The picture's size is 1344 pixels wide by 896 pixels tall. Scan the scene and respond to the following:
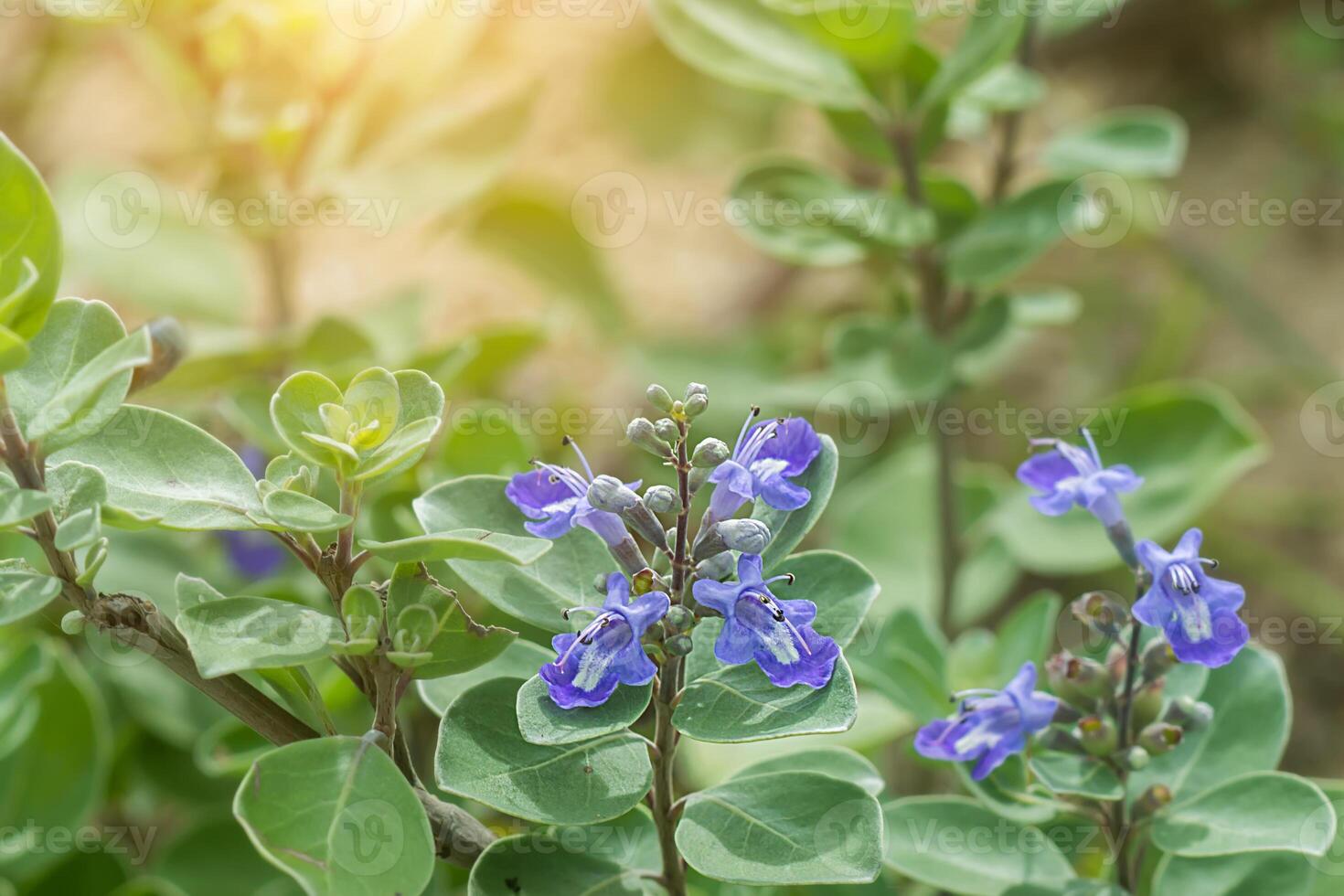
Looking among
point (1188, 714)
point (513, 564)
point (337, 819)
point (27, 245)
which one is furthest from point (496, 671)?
→ point (1188, 714)

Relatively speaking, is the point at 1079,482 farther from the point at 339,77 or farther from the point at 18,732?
the point at 339,77

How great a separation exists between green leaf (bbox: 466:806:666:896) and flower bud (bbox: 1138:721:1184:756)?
0.38m

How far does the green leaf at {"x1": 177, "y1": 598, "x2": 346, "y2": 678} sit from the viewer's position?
0.75 metres

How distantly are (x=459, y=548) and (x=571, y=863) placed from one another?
0.90 feet

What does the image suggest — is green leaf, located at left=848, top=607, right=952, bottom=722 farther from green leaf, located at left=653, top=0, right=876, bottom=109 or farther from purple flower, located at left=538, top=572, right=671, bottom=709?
green leaf, located at left=653, top=0, right=876, bottom=109

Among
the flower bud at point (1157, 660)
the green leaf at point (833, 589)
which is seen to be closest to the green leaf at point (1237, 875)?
the flower bud at point (1157, 660)

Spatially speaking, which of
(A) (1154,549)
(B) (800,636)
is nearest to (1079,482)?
(A) (1154,549)

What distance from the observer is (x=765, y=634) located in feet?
2.59

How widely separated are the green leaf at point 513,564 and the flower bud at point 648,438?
0.11m

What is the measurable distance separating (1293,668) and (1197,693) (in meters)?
1.74

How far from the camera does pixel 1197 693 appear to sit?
1.05 m

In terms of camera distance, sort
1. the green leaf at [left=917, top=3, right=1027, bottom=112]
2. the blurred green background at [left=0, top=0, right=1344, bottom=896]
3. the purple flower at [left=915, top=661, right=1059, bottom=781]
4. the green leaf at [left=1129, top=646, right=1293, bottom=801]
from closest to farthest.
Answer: the purple flower at [left=915, top=661, right=1059, bottom=781] → the green leaf at [left=1129, top=646, right=1293, bottom=801] → the green leaf at [left=917, top=3, right=1027, bottom=112] → the blurred green background at [left=0, top=0, right=1344, bottom=896]

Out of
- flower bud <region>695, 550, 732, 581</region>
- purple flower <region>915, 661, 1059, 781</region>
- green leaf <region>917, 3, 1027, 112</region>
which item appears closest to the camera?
flower bud <region>695, 550, 732, 581</region>

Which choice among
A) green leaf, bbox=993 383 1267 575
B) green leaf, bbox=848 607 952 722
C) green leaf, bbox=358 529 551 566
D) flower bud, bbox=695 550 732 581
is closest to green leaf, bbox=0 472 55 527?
green leaf, bbox=358 529 551 566
